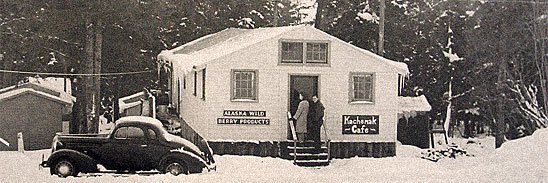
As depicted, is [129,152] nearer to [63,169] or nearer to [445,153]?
[63,169]

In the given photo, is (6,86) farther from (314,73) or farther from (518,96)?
(518,96)

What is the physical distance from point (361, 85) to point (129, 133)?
104 inches

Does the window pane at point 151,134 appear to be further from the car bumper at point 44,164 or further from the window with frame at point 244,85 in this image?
the window with frame at point 244,85

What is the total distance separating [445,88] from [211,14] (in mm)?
2190

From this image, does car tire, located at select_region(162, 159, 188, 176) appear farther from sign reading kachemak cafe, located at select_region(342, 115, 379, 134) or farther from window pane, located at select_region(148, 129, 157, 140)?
sign reading kachemak cafe, located at select_region(342, 115, 379, 134)

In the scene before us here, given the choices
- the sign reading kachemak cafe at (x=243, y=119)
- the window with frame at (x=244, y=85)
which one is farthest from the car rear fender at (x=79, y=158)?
the window with frame at (x=244, y=85)

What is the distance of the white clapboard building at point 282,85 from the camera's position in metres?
6.52

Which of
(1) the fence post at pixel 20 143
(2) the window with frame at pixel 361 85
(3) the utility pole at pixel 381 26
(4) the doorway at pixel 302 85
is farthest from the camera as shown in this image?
(4) the doorway at pixel 302 85

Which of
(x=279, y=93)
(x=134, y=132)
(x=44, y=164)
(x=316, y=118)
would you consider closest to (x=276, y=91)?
(x=279, y=93)

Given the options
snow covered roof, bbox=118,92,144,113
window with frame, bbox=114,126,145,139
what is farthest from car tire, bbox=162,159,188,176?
snow covered roof, bbox=118,92,144,113

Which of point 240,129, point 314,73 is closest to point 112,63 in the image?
point 240,129

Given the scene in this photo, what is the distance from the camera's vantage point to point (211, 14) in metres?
6.05

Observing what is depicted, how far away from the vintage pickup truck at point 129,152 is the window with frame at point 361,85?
Result: 2020mm

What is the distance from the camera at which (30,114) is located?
4613 mm
